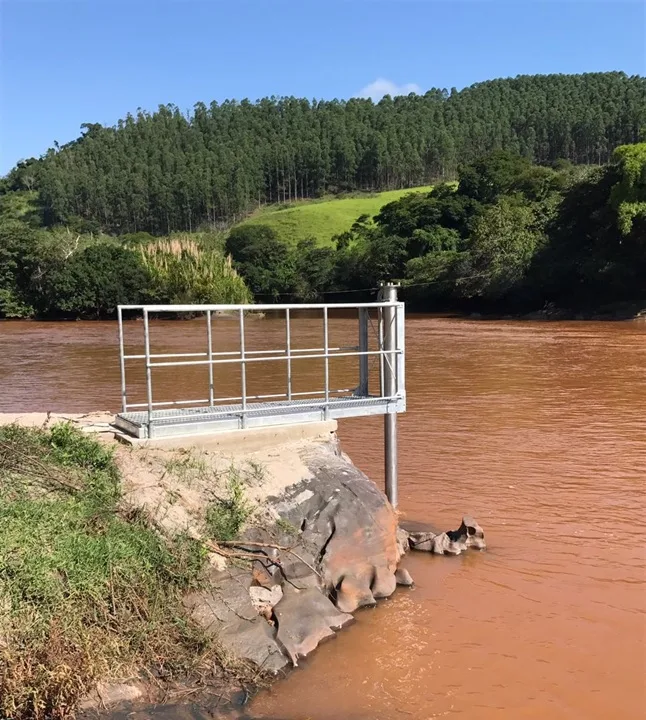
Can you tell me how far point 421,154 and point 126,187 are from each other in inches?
1836

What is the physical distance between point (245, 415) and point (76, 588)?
296 centimetres

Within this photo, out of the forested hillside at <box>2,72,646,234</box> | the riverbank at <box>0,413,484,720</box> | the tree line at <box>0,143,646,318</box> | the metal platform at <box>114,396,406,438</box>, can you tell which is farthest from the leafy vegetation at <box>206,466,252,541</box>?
the forested hillside at <box>2,72,646,234</box>

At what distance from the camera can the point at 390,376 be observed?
859cm

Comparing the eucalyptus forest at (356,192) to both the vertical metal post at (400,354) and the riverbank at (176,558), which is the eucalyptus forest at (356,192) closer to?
the vertical metal post at (400,354)

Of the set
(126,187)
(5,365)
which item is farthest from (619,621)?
(126,187)

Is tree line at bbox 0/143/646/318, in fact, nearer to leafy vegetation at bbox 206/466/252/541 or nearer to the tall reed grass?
the tall reed grass

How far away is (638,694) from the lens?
5629 millimetres

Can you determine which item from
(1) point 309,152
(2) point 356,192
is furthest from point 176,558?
(1) point 309,152

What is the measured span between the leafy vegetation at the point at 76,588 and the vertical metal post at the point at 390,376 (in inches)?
135

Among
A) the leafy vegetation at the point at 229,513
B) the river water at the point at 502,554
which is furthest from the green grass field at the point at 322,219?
the leafy vegetation at the point at 229,513

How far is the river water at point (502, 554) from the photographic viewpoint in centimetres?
557

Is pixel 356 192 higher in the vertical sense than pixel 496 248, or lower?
higher

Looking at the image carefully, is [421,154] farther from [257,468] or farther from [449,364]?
[257,468]

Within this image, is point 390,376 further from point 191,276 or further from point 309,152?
point 309,152
